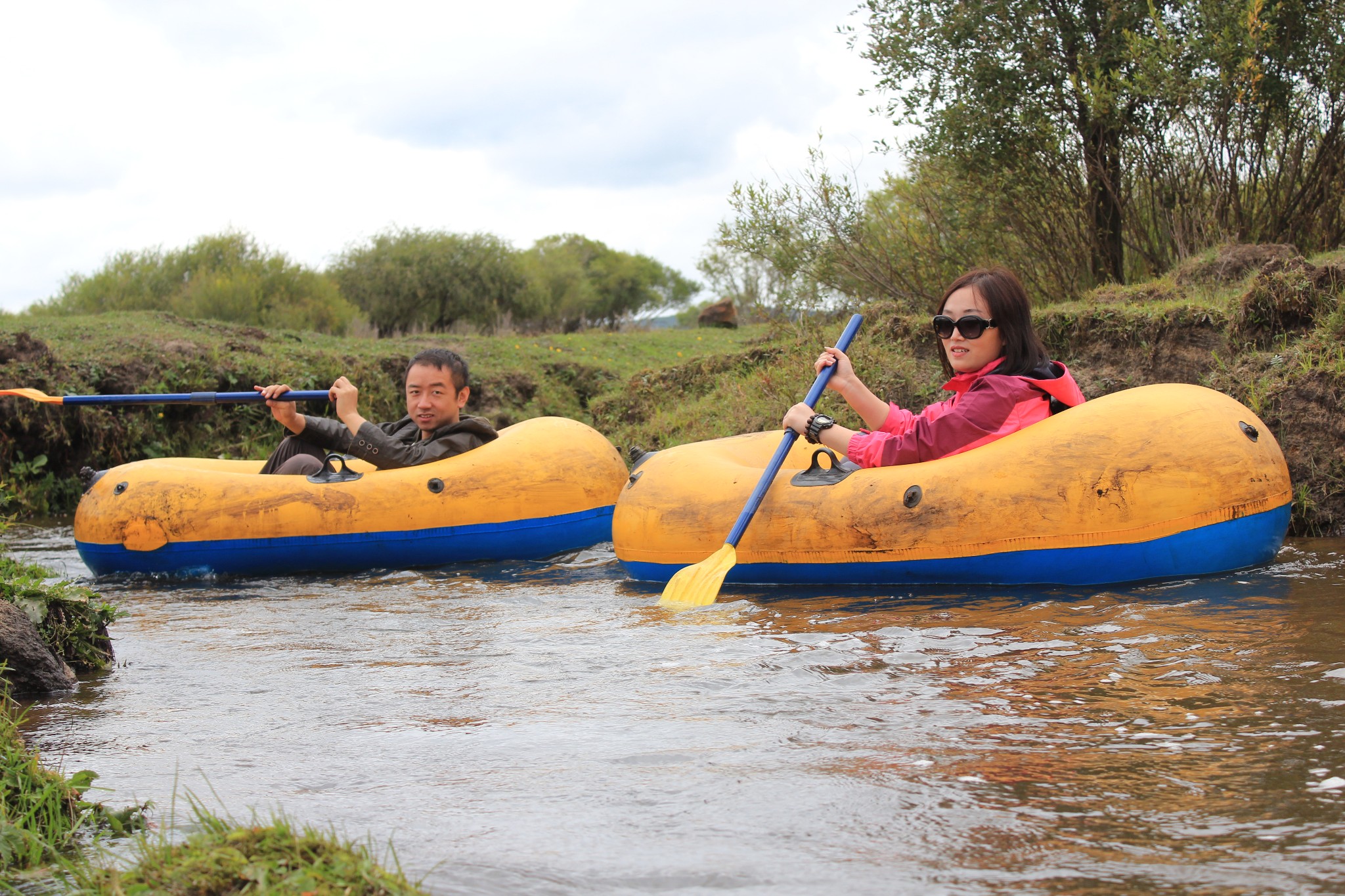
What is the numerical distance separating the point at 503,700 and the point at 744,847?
123 centimetres

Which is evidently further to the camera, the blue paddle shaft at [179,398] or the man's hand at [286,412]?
the blue paddle shaft at [179,398]

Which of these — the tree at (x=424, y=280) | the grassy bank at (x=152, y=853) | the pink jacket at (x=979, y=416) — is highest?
the tree at (x=424, y=280)

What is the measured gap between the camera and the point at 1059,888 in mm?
1674

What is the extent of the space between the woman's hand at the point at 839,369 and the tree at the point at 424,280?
635 inches

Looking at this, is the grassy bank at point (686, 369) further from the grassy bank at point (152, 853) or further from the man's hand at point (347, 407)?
the grassy bank at point (152, 853)

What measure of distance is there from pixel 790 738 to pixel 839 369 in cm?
266

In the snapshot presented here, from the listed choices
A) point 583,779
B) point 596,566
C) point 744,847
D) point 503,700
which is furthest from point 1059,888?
point 596,566

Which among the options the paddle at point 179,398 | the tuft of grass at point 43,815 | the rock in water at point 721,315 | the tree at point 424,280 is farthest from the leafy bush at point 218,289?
the tuft of grass at point 43,815

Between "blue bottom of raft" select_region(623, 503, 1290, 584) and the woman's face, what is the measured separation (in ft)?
2.65

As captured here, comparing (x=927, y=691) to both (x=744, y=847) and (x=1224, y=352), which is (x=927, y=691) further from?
(x=1224, y=352)

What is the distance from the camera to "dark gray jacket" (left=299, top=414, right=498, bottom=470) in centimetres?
616

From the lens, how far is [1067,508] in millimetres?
4168

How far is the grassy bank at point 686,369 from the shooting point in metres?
5.88

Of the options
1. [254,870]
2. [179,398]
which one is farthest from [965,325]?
[179,398]
